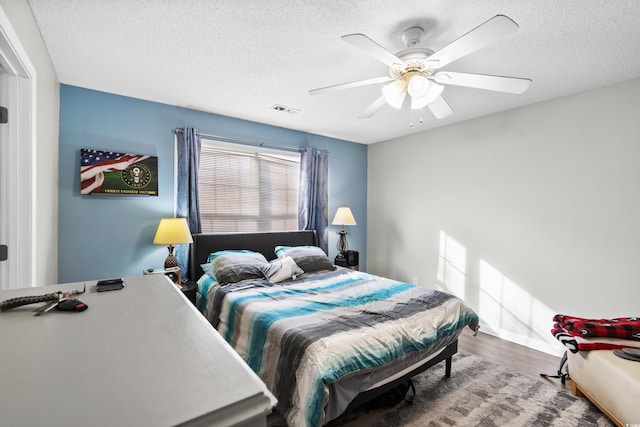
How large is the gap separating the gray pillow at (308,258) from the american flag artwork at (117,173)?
5.15ft

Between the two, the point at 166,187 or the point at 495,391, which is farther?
the point at 166,187

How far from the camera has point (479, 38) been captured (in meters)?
1.46

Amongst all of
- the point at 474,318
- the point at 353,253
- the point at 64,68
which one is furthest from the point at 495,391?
the point at 64,68

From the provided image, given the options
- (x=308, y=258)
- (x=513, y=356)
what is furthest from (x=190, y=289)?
(x=513, y=356)

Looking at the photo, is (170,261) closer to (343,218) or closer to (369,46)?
(343,218)

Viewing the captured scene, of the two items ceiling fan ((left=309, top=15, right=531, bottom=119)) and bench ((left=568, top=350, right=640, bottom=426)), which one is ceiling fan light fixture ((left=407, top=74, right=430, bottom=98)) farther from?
bench ((left=568, top=350, right=640, bottom=426))

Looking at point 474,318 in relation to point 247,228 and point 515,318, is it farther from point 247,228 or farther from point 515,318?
point 247,228

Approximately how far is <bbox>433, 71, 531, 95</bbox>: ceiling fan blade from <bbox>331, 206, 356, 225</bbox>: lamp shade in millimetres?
2493

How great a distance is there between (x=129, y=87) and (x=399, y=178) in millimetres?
3524

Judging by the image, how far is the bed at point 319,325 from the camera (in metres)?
1.61

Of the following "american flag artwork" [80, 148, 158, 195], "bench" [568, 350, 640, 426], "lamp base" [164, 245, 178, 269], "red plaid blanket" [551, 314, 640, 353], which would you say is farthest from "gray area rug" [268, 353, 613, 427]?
"american flag artwork" [80, 148, 158, 195]

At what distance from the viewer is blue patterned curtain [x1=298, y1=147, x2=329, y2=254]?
4195mm

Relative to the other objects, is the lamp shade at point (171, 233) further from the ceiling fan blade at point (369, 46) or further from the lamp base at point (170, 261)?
the ceiling fan blade at point (369, 46)

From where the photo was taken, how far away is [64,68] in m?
2.39
